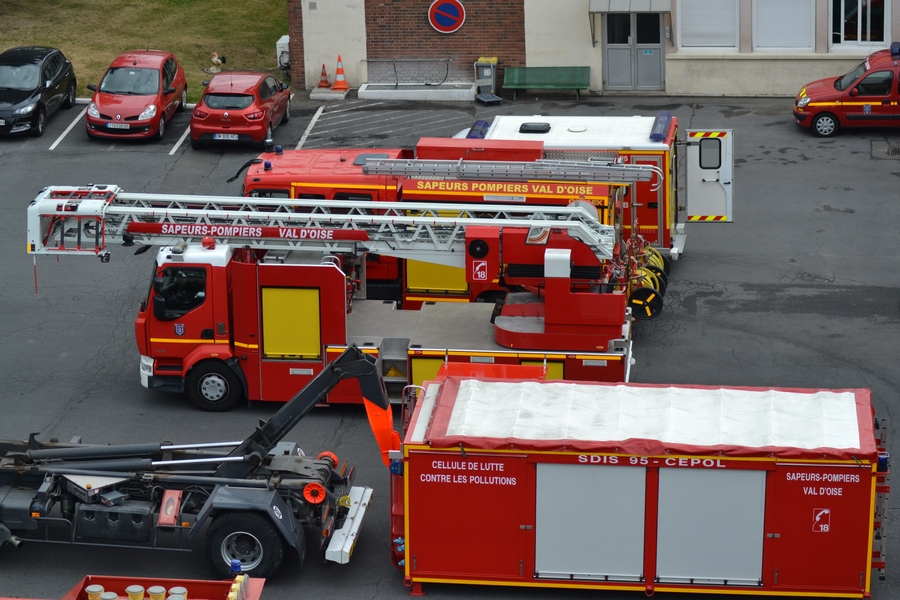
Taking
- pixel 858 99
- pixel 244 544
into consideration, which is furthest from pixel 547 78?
pixel 244 544

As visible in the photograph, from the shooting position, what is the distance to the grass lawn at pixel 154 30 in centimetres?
3553

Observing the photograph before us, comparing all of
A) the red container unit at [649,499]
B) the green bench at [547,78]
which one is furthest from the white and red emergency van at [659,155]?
the green bench at [547,78]

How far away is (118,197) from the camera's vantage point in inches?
679

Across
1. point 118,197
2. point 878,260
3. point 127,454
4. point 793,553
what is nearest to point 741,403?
point 793,553

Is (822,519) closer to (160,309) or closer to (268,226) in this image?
(268,226)

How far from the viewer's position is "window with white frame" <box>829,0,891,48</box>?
104 ft

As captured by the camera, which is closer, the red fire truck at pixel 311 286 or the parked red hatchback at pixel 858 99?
the red fire truck at pixel 311 286

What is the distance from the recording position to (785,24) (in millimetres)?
32094

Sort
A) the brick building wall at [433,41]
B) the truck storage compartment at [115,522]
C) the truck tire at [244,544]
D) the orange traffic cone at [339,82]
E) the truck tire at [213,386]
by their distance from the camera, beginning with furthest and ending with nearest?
the orange traffic cone at [339,82] < the brick building wall at [433,41] < the truck tire at [213,386] < the truck storage compartment at [115,522] < the truck tire at [244,544]

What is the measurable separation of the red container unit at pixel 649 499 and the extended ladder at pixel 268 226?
4.19m

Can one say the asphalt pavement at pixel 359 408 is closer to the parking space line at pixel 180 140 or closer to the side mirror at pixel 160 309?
the parking space line at pixel 180 140

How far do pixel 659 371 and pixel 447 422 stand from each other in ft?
21.4

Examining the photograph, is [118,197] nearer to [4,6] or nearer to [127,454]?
[127,454]

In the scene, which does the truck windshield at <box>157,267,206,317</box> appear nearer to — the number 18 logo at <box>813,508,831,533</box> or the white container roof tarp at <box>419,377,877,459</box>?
the white container roof tarp at <box>419,377,877,459</box>
